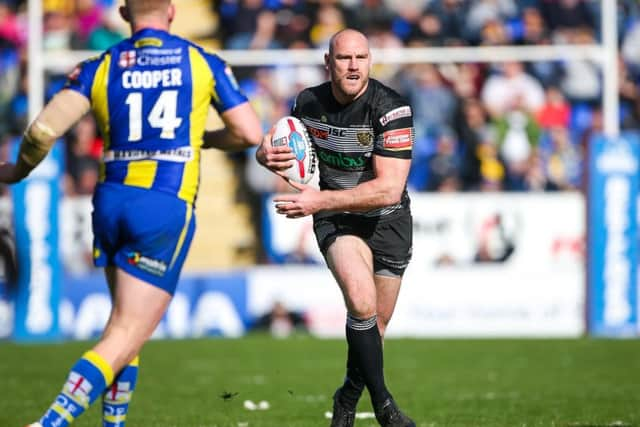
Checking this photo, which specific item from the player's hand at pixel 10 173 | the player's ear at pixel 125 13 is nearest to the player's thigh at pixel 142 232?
the player's hand at pixel 10 173

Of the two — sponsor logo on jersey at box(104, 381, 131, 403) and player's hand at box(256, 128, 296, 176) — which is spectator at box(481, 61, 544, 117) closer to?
player's hand at box(256, 128, 296, 176)

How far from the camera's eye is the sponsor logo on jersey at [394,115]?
283 inches

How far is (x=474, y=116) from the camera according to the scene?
18391 mm

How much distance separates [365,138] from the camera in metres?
7.32

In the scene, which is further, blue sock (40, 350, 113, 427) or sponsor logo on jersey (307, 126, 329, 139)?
sponsor logo on jersey (307, 126, 329, 139)

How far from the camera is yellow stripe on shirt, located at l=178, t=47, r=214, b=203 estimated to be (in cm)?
582

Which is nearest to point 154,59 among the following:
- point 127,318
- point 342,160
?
point 127,318

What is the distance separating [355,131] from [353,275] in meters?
0.87

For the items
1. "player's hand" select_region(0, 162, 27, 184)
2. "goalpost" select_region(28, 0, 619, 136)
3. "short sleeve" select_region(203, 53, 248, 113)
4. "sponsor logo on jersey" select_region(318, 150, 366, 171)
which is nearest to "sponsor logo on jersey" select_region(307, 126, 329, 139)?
"sponsor logo on jersey" select_region(318, 150, 366, 171)

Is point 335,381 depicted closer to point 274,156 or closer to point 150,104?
point 274,156

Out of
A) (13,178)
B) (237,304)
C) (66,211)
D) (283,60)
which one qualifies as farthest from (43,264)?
(13,178)

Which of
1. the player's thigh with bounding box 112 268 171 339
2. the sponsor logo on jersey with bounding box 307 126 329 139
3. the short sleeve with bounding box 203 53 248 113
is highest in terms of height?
the short sleeve with bounding box 203 53 248 113

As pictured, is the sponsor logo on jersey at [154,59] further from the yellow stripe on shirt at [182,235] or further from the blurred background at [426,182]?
the blurred background at [426,182]

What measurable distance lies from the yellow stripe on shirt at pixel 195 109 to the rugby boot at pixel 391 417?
209 centimetres
